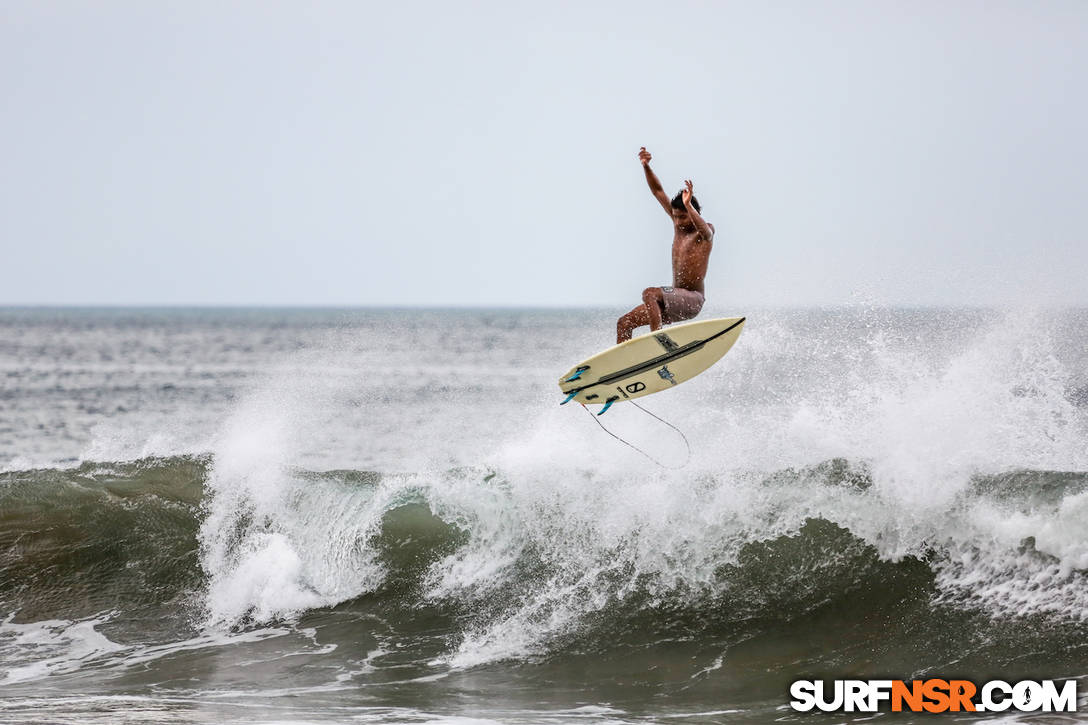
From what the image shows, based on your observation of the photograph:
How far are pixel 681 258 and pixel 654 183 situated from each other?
2.13 ft

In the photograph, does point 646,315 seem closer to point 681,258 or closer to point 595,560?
point 681,258

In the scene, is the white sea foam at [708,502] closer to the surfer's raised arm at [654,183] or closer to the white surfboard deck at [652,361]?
the white surfboard deck at [652,361]

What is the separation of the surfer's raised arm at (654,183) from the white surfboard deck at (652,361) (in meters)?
1.01

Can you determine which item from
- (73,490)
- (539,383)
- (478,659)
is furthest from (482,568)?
(539,383)

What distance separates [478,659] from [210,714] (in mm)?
2017

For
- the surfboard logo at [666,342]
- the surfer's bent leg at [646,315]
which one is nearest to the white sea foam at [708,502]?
the surfboard logo at [666,342]

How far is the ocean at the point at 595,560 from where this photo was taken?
7184mm

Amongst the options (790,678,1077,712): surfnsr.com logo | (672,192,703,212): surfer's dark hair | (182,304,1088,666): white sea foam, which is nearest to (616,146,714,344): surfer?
(672,192,703,212): surfer's dark hair

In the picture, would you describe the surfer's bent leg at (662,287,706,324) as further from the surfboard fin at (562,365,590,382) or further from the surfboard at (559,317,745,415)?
the surfboard fin at (562,365,590,382)

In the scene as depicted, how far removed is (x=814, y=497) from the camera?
9.12 metres

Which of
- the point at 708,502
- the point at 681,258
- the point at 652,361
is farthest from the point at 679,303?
the point at 708,502

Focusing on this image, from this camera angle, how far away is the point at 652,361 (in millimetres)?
8711

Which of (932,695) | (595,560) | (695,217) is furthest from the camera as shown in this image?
(595,560)

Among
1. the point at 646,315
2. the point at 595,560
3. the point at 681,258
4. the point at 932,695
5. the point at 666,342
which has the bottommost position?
the point at 932,695
